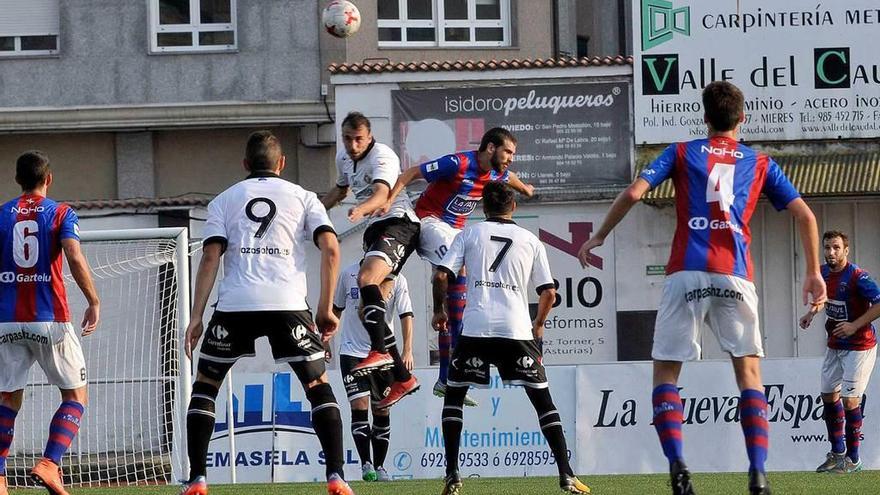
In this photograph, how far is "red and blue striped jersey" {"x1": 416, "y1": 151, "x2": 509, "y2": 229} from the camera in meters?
12.6

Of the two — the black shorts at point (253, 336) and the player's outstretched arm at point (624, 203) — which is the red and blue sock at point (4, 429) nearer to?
the black shorts at point (253, 336)

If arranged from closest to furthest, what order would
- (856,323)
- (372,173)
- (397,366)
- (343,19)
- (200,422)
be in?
(200,422) → (372,173) → (397,366) → (856,323) → (343,19)

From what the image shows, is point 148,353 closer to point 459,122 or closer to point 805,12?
point 459,122

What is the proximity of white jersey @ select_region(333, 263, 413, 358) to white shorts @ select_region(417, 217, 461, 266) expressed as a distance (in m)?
1.77

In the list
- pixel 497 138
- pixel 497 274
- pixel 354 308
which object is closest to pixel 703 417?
pixel 354 308

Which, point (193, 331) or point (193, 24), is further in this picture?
point (193, 24)

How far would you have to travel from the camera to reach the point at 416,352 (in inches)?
1008

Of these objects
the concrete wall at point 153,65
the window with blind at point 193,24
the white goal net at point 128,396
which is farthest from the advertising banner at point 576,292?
the white goal net at point 128,396

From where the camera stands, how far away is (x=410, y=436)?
1838 centimetres

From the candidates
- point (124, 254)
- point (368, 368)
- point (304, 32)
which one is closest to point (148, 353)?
point (124, 254)

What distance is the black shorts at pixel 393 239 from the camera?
12.6 m

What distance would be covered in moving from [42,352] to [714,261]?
14.9 ft

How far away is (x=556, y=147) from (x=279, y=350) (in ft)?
56.9

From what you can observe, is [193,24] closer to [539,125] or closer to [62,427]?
[539,125]
